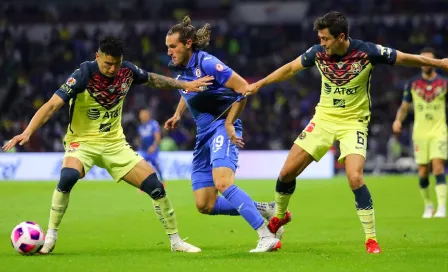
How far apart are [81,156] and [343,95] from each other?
288 cm

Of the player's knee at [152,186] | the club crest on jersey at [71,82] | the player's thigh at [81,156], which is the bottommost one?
the player's knee at [152,186]

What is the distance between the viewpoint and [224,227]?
40.8ft

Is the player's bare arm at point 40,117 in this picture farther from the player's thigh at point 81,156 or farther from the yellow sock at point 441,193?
the yellow sock at point 441,193

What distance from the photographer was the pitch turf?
772cm

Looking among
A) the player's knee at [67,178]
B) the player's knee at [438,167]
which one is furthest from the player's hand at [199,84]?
the player's knee at [438,167]

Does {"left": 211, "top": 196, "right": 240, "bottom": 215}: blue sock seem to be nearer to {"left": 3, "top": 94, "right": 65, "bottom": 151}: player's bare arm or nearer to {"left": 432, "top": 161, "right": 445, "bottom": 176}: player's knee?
{"left": 3, "top": 94, "right": 65, "bottom": 151}: player's bare arm

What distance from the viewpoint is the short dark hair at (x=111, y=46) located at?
27.9ft

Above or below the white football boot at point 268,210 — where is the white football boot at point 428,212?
below

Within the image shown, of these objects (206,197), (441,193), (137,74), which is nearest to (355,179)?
(206,197)

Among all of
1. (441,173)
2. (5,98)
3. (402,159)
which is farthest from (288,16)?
(441,173)

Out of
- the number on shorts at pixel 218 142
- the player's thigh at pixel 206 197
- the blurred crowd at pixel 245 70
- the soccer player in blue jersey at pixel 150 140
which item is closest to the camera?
the number on shorts at pixel 218 142

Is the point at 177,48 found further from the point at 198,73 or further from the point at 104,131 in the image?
the point at 104,131

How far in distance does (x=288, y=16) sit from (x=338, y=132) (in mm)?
27690

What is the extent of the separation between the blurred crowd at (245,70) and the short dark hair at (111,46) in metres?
19.7
